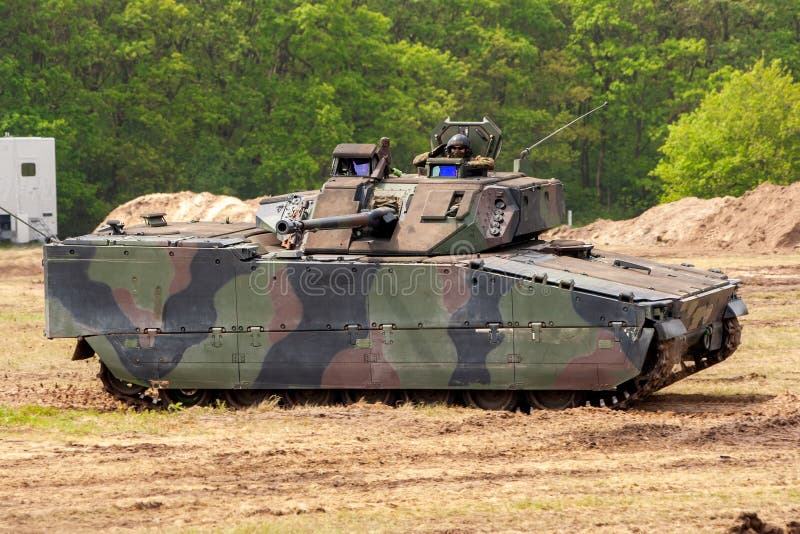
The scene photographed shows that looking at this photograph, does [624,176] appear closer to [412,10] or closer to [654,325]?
[412,10]

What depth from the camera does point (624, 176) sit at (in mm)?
59188

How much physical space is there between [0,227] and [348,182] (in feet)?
80.4

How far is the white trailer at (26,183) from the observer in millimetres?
39906

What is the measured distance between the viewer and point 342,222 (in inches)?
690

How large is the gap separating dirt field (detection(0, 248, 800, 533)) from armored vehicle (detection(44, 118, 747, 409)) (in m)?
0.51

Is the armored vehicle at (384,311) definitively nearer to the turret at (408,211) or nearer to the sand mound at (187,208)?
the turret at (408,211)

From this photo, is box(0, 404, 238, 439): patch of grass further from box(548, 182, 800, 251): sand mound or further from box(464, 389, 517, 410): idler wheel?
box(548, 182, 800, 251): sand mound

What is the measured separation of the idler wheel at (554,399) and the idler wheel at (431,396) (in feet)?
3.20

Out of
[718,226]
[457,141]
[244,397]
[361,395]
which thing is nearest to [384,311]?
[361,395]

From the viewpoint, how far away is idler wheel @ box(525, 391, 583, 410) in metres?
17.0

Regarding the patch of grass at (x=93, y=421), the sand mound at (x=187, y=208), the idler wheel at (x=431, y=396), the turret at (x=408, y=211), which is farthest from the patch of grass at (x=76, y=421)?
the sand mound at (x=187, y=208)

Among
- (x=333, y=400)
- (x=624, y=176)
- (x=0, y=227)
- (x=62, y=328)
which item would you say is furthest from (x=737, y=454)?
(x=624, y=176)

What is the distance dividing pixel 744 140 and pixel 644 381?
35756 mm

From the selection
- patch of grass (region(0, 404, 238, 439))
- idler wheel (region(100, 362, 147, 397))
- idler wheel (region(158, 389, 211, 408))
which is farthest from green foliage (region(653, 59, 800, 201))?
patch of grass (region(0, 404, 238, 439))
